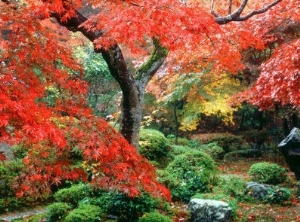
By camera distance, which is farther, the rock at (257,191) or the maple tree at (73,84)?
the rock at (257,191)

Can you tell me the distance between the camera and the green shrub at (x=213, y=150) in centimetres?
1468

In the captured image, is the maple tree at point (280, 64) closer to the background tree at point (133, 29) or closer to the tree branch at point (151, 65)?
the background tree at point (133, 29)

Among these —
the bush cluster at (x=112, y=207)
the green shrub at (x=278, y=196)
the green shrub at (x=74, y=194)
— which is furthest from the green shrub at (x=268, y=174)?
the green shrub at (x=74, y=194)

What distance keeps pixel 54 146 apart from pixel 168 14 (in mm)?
2637

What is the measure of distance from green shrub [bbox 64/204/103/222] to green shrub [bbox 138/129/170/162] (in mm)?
5262

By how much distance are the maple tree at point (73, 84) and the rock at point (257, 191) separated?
400cm

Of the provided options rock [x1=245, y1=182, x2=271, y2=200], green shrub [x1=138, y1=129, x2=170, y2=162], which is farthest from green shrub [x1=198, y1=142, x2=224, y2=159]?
rock [x1=245, y1=182, x2=271, y2=200]

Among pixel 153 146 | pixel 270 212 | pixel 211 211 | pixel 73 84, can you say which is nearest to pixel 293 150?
pixel 270 212

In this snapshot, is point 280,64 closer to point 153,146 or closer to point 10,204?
point 153,146

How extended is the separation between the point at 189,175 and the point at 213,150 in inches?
249

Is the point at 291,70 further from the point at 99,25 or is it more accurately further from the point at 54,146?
the point at 54,146

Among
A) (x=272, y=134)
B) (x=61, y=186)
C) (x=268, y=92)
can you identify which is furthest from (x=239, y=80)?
(x=61, y=186)

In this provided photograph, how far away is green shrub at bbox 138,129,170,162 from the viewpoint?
1199 centimetres

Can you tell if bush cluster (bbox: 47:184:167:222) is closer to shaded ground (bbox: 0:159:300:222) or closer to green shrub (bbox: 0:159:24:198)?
shaded ground (bbox: 0:159:300:222)
